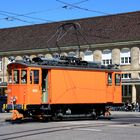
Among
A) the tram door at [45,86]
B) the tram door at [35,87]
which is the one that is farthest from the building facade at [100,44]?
the tram door at [35,87]

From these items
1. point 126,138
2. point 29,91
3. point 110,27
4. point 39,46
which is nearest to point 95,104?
point 29,91

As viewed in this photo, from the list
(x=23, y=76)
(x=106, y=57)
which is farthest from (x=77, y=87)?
(x=106, y=57)

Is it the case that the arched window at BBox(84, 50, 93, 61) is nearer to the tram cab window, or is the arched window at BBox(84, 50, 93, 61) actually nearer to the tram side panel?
the tram side panel

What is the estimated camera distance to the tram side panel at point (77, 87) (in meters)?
27.7

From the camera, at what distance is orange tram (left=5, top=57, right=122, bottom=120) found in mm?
26656

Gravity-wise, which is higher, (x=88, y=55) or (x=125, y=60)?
(x=88, y=55)

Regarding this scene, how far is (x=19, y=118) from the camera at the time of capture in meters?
27.1

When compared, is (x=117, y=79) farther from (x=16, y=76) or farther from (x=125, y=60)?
(x=125, y=60)

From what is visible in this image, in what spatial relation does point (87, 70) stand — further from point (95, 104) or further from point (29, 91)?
point (29, 91)

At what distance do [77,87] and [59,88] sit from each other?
1.54m

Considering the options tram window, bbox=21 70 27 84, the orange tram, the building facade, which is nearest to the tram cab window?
the orange tram

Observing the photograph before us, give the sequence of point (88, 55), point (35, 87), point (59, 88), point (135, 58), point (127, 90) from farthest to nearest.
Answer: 1. point (88, 55)
2. point (127, 90)
3. point (135, 58)
4. point (59, 88)
5. point (35, 87)

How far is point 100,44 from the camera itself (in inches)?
2479

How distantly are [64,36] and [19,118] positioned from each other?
40.2 meters
